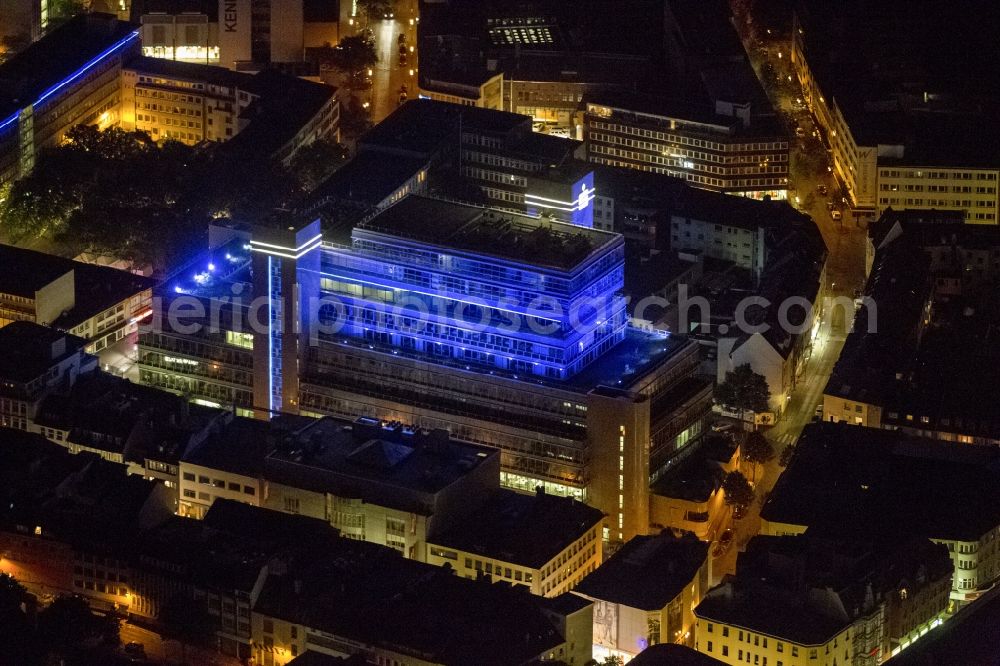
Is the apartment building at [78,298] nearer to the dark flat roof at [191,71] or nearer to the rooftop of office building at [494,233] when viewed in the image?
the rooftop of office building at [494,233]

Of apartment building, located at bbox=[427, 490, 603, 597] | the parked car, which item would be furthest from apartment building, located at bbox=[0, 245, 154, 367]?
the parked car

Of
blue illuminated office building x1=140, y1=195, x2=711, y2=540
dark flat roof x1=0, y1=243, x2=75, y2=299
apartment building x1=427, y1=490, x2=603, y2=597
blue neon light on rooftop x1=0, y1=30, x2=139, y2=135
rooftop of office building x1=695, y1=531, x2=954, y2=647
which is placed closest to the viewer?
rooftop of office building x1=695, y1=531, x2=954, y2=647

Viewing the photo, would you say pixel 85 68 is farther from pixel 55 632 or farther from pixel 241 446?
pixel 55 632

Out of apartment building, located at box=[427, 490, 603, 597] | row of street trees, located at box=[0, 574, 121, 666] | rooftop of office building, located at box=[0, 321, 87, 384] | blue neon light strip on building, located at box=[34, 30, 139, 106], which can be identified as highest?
blue neon light strip on building, located at box=[34, 30, 139, 106]

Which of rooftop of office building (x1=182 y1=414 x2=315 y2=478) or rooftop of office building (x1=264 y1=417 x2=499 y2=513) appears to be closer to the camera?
rooftop of office building (x1=264 y1=417 x2=499 y2=513)

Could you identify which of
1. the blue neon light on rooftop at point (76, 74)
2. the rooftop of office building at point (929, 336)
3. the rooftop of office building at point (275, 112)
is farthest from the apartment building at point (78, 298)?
the rooftop of office building at point (929, 336)

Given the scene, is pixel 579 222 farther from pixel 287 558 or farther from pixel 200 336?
pixel 287 558

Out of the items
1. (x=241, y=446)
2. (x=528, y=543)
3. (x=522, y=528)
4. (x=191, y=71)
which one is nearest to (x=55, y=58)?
(x=191, y=71)

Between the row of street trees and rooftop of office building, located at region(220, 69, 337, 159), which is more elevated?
rooftop of office building, located at region(220, 69, 337, 159)

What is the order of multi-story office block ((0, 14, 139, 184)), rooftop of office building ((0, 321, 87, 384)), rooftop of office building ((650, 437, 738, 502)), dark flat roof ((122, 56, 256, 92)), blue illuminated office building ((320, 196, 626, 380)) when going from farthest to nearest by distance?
dark flat roof ((122, 56, 256, 92)), multi-story office block ((0, 14, 139, 184)), rooftop of office building ((0, 321, 87, 384)), blue illuminated office building ((320, 196, 626, 380)), rooftop of office building ((650, 437, 738, 502))

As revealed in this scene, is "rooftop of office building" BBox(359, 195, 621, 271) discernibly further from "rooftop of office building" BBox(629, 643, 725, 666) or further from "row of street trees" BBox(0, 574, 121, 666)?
"row of street trees" BBox(0, 574, 121, 666)
